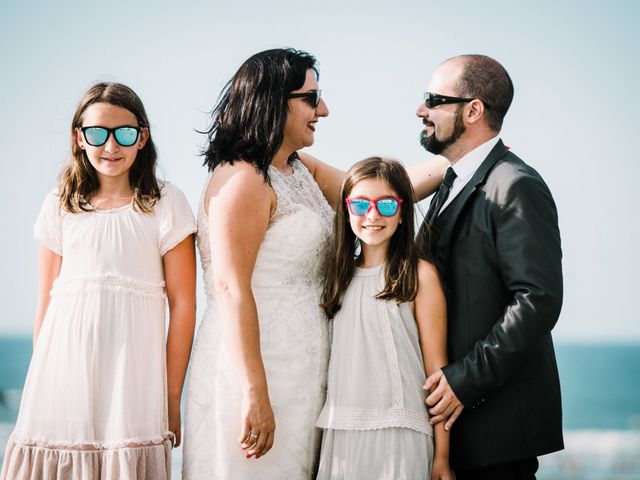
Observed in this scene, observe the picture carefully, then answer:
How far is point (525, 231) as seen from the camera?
366 centimetres

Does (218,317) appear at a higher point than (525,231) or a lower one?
lower

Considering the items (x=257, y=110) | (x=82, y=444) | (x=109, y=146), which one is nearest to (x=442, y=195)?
(x=257, y=110)

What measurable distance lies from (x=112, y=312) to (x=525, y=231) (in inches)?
77.5

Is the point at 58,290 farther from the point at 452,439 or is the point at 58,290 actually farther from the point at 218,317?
the point at 452,439

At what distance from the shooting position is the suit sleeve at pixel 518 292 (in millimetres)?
3605

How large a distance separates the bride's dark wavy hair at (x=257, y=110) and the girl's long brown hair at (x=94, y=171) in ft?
1.00

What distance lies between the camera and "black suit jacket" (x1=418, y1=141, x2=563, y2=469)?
142 inches

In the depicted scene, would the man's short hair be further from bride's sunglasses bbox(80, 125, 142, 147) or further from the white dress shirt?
bride's sunglasses bbox(80, 125, 142, 147)

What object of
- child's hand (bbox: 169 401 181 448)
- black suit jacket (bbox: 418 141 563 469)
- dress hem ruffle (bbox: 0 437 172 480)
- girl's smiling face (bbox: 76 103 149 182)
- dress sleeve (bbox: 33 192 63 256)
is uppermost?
girl's smiling face (bbox: 76 103 149 182)

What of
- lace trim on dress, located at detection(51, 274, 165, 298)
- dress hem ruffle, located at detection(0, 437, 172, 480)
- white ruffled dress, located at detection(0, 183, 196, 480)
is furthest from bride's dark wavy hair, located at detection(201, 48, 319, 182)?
dress hem ruffle, located at detection(0, 437, 172, 480)

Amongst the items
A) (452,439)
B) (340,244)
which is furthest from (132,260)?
(452,439)

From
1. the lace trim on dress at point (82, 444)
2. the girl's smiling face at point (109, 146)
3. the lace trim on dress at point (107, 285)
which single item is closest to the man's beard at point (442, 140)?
the girl's smiling face at point (109, 146)

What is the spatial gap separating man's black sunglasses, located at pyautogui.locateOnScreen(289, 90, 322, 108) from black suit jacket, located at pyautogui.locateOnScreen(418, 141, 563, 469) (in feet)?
2.87

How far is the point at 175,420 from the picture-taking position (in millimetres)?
3799
